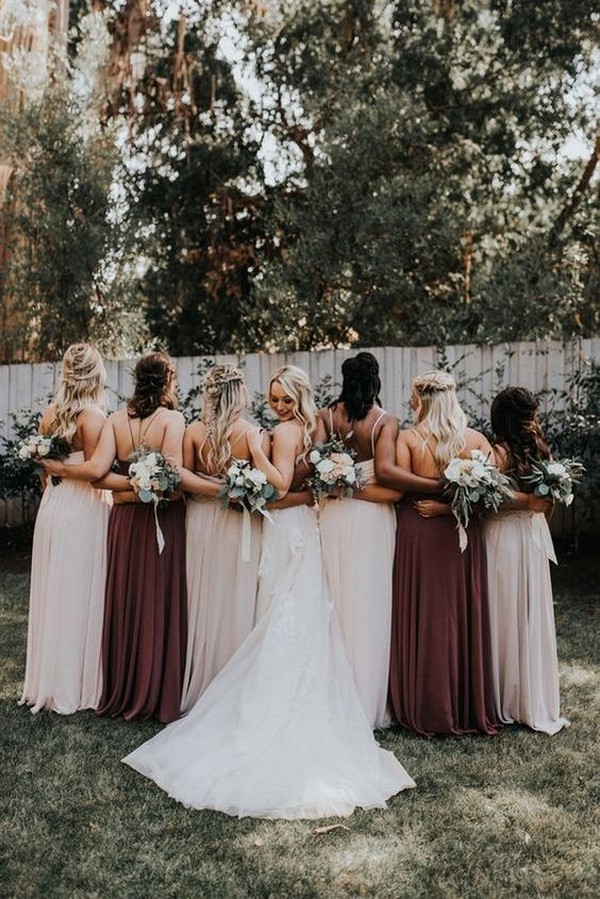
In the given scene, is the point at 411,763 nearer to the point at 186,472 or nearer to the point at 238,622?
the point at 238,622

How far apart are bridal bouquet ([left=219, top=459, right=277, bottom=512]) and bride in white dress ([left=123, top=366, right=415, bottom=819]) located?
0.11 metres

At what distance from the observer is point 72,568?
528 cm

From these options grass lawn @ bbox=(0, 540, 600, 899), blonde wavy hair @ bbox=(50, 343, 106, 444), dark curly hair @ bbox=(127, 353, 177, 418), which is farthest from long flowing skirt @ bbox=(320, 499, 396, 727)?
blonde wavy hair @ bbox=(50, 343, 106, 444)

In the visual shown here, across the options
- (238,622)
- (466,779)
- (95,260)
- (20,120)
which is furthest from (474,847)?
(20,120)

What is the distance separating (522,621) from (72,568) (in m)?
2.67

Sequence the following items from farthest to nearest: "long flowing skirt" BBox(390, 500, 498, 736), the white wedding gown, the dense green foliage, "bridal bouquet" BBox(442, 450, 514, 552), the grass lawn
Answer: the dense green foliage
"long flowing skirt" BBox(390, 500, 498, 736)
"bridal bouquet" BBox(442, 450, 514, 552)
the white wedding gown
the grass lawn

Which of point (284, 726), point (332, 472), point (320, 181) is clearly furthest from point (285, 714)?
point (320, 181)

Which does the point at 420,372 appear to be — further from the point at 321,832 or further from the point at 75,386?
the point at 321,832

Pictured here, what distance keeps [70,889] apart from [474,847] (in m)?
1.57

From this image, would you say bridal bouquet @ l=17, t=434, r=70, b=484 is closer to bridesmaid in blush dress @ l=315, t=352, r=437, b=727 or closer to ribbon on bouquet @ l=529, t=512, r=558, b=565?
bridesmaid in blush dress @ l=315, t=352, r=437, b=727

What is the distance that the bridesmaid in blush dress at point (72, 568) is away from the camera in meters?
5.21

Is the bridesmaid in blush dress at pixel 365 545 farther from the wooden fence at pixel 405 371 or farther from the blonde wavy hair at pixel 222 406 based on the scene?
the wooden fence at pixel 405 371

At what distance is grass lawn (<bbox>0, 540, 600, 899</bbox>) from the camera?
3238 mm

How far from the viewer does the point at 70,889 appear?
3186 mm
